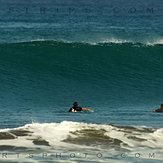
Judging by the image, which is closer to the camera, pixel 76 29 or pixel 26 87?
pixel 26 87

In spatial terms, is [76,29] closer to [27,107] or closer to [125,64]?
[125,64]

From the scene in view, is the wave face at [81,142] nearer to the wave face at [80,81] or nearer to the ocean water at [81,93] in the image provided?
the ocean water at [81,93]

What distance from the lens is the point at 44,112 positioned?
29781mm

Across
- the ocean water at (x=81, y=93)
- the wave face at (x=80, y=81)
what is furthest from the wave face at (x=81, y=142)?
the wave face at (x=80, y=81)

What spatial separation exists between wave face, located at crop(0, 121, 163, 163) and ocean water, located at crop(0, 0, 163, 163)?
3 cm

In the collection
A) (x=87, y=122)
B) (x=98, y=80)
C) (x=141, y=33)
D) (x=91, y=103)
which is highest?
(x=141, y=33)

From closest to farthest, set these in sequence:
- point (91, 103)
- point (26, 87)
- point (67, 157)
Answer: point (67, 157), point (91, 103), point (26, 87)

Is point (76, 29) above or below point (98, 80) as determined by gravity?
above

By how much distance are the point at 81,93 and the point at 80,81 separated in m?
2.68

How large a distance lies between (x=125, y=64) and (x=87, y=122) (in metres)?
15.1

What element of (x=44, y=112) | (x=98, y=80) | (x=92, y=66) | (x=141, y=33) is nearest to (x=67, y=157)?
(x=44, y=112)

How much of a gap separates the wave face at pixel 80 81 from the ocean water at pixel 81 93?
0.04 m

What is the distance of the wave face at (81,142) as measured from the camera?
68.5 ft

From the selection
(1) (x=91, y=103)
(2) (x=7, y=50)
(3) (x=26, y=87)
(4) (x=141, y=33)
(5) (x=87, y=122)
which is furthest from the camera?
(4) (x=141, y=33)
